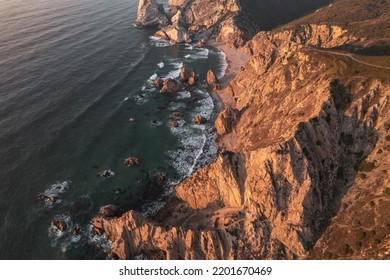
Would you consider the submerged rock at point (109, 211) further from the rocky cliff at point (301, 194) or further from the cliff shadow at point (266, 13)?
the cliff shadow at point (266, 13)

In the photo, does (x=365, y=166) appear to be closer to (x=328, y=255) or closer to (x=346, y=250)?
(x=346, y=250)

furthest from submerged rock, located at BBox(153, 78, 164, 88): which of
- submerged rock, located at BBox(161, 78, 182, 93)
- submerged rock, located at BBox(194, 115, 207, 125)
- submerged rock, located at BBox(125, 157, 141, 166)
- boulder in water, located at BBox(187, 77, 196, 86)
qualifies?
submerged rock, located at BBox(125, 157, 141, 166)

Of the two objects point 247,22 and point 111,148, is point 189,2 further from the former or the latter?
point 111,148

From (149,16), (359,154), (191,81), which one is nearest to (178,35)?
(149,16)

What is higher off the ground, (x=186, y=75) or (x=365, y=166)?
(x=186, y=75)

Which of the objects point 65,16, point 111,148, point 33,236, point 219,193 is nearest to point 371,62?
point 219,193

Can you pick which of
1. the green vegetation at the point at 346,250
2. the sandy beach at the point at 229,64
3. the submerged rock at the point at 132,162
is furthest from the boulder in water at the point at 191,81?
the green vegetation at the point at 346,250
